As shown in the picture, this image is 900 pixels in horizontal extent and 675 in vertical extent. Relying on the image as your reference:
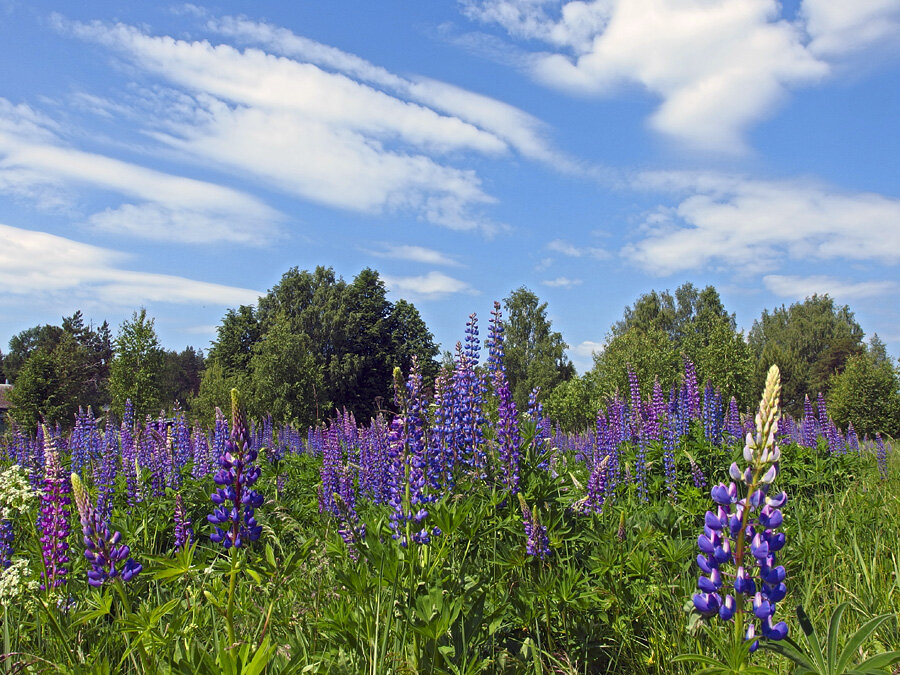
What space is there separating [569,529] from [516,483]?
569 mm

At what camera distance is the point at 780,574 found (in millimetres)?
2033

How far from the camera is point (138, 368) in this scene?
2627 cm

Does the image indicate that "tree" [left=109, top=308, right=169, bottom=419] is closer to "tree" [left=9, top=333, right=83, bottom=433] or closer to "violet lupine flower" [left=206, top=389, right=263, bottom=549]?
"tree" [left=9, top=333, right=83, bottom=433]

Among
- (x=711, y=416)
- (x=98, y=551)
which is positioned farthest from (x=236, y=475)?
(x=711, y=416)

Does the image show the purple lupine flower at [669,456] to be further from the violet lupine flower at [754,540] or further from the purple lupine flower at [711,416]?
the violet lupine flower at [754,540]

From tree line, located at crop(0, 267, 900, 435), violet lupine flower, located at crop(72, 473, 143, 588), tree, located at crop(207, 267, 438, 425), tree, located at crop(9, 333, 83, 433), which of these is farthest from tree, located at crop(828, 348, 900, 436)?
tree, located at crop(9, 333, 83, 433)

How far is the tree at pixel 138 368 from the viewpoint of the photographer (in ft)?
81.9

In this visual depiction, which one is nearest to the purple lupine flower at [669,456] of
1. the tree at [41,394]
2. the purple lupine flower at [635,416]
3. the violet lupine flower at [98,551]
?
the purple lupine flower at [635,416]

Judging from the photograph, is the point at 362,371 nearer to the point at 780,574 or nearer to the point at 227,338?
the point at 227,338

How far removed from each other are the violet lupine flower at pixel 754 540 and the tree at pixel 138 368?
85.3 feet

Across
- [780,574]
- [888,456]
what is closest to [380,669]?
[780,574]

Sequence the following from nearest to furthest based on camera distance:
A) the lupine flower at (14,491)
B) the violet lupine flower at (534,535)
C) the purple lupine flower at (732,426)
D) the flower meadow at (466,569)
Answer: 1. the flower meadow at (466,569)
2. the lupine flower at (14,491)
3. the violet lupine flower at (534,535)
4. the purple lupine flower at (732,426)

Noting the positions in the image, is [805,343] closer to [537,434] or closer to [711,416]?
[711,416]

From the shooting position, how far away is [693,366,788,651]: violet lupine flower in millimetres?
2031
